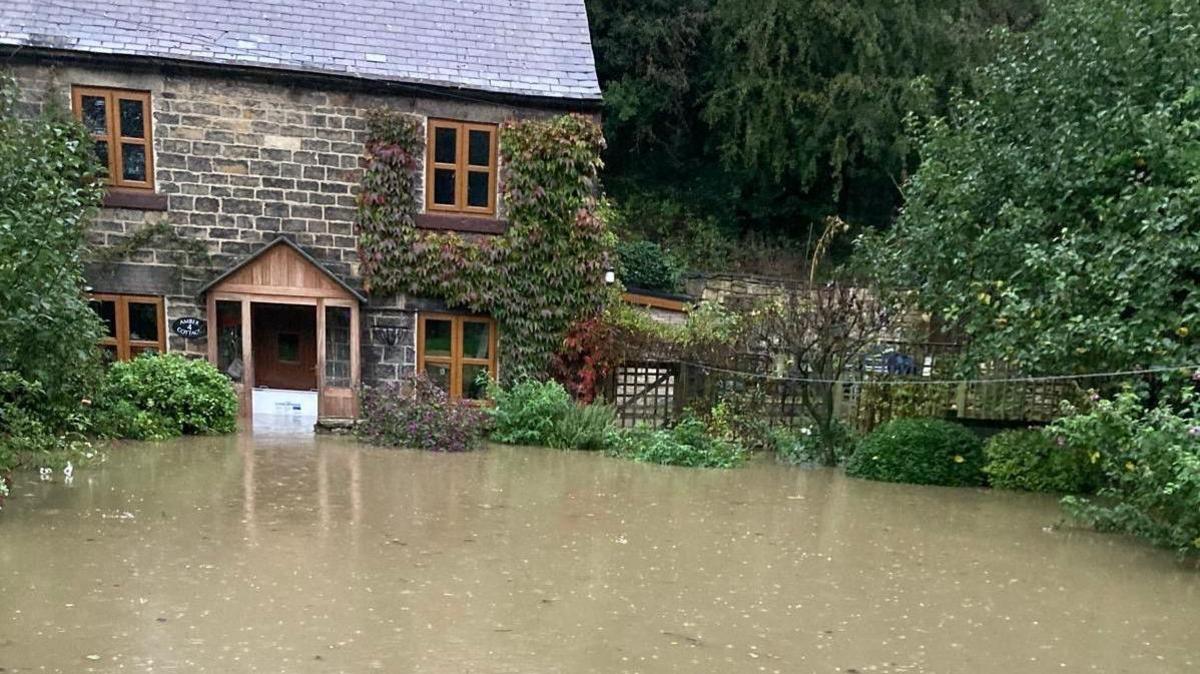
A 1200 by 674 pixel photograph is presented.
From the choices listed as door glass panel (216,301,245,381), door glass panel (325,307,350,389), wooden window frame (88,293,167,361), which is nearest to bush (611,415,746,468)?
door glass panel (325,307,350,389)

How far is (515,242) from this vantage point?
13.0 metres

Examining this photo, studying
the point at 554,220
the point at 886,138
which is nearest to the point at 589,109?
the point at 554,220

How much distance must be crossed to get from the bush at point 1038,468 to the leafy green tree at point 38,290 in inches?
367

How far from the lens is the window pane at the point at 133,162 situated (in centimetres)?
1239

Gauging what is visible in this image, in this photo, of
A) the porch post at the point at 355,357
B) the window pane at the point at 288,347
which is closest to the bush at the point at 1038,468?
the porch post at the point at 355,357

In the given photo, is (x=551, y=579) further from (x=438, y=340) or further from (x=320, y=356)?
(x=320, y=356)

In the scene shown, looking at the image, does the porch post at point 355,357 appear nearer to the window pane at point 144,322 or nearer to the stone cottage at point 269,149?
the stone cottage at point 269,149

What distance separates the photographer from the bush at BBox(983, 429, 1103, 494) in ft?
31.7

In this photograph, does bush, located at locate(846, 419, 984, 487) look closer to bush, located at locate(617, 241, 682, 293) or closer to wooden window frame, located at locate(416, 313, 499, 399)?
wooden window frame, located at locate(416, 313, 499, 399)

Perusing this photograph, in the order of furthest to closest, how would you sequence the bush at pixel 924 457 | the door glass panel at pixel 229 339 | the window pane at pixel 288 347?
the window pane at pixel 288 347
the door glass panel at pixel 229 339
the bush at pixel 924 457

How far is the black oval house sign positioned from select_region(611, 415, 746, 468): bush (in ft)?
19.9

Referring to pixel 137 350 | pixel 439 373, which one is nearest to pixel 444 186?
pixel 439 373

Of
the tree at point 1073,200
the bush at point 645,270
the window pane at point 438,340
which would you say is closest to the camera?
the tree at point 1073,200

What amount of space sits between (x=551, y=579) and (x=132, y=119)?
9.89m
